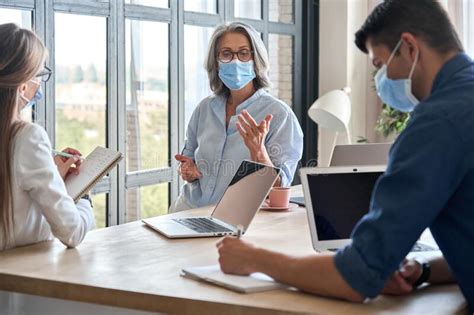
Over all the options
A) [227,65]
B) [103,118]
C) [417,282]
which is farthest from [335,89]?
[417,282]

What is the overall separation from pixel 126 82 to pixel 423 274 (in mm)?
2996

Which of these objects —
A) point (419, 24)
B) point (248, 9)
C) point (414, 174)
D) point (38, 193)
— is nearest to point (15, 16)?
point (38, 193)

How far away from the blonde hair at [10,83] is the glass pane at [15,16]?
165 cm

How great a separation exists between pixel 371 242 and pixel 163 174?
3381mm

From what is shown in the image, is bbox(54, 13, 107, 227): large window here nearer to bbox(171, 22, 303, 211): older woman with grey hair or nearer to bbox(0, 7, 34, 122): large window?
bbox(0, 7, 34, 122): large window

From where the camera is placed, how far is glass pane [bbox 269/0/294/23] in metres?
5.93

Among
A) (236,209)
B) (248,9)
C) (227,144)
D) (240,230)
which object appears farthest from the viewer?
(248,9)

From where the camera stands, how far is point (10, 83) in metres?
2.23

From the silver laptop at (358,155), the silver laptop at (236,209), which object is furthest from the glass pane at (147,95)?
A: the silver laptop at (236,209)

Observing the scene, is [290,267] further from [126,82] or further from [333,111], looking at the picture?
[333,111]

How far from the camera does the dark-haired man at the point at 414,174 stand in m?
1.61

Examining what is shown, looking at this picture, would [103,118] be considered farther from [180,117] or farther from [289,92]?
[289,92]

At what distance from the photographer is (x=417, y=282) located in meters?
1.90

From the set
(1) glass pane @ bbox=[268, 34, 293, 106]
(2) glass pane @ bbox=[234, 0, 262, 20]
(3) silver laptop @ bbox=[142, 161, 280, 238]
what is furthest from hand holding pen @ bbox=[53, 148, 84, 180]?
A: (1) glass pane @ bbox=[268, 34, 293, 106]
